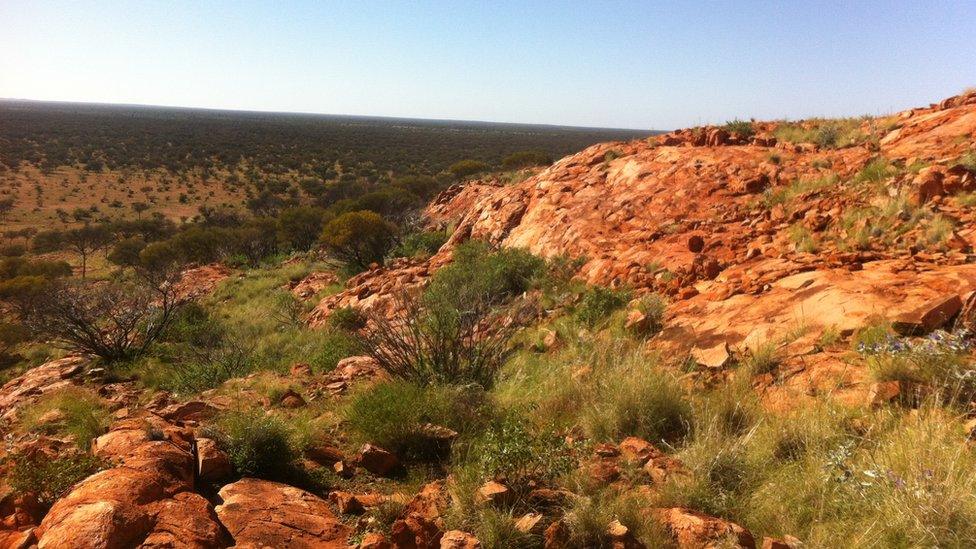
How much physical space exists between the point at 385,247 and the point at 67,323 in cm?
781

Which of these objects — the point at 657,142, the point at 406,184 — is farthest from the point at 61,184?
the point at 657,142

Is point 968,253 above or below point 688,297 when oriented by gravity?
above

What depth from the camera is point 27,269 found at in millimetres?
20578

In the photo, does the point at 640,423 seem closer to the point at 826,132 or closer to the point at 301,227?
the point at 826,132

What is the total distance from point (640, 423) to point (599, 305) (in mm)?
2946

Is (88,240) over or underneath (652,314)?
underneath

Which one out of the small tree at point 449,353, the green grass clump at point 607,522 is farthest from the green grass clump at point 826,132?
the green grass clump at point 607,522

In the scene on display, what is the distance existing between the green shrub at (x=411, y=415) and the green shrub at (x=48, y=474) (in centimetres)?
162

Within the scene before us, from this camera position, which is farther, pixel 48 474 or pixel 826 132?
pixel 826 132

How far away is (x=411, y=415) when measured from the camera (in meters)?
3.80

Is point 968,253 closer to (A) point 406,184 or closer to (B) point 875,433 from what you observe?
(B) point 875,433

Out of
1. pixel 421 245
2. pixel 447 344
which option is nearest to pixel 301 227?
pixel 421 245

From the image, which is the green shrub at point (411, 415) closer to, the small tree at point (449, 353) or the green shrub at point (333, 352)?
the small tree at point (449, 353)

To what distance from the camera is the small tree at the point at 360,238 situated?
48.0ft
